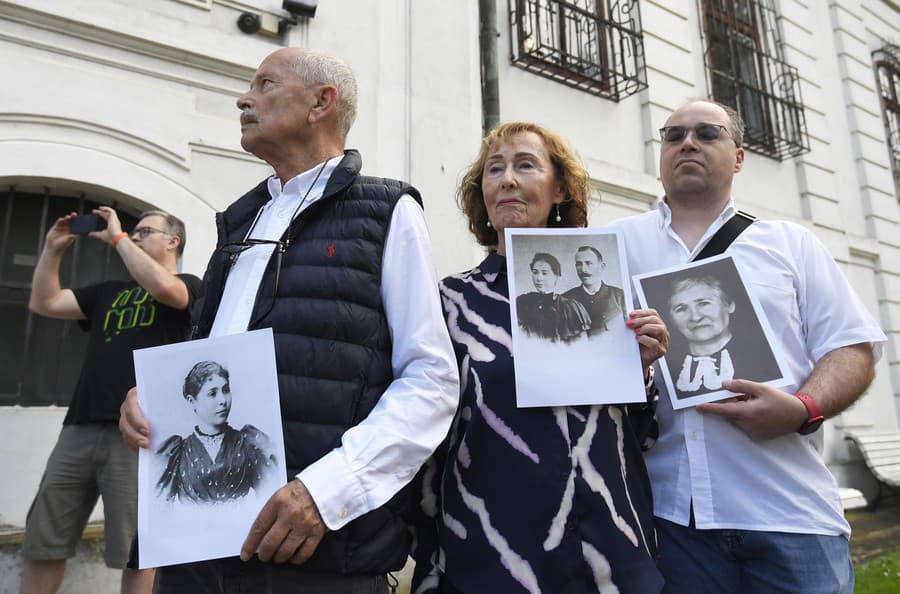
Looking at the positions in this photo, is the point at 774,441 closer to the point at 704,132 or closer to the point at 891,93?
the point at 704,132

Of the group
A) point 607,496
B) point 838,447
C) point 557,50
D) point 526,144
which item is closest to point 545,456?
point 607,496

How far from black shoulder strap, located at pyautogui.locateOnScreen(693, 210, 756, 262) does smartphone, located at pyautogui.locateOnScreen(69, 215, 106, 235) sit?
258 centimetres

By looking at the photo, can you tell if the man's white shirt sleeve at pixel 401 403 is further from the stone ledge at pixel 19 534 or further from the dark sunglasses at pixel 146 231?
the stone ledge at pixel 19 534

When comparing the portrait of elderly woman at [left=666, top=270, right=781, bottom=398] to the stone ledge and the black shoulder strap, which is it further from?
the stone ledge

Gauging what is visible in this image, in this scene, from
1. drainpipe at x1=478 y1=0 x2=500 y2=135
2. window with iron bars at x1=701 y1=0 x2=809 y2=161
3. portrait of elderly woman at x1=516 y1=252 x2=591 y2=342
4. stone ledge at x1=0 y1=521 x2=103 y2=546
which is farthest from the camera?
window with iron bars at x1=701 y1=0 x2=809 y2=161

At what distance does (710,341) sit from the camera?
1.56 m

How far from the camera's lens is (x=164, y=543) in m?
1.18

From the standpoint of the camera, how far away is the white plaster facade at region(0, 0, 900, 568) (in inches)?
135

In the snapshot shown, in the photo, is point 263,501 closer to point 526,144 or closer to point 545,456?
point 545,456

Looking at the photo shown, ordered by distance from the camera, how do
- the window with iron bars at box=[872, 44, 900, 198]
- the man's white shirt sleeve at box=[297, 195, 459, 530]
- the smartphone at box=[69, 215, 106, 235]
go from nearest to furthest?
the man's white shirt sleeve at box=[297, 195, 459, 530] < the smartphone at box=[69, 215, 106, 235] < the window with iron bars at box=[872, 44, 900, 198]

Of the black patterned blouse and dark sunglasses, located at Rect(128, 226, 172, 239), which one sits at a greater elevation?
dark sunglasses, located at Rect(128, 226, 172, 239)

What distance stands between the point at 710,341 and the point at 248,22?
12.5ft

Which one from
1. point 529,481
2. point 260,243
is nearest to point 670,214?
point 529,481

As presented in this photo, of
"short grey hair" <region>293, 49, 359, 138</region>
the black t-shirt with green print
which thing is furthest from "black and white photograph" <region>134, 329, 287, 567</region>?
the black t-shirt with green print
